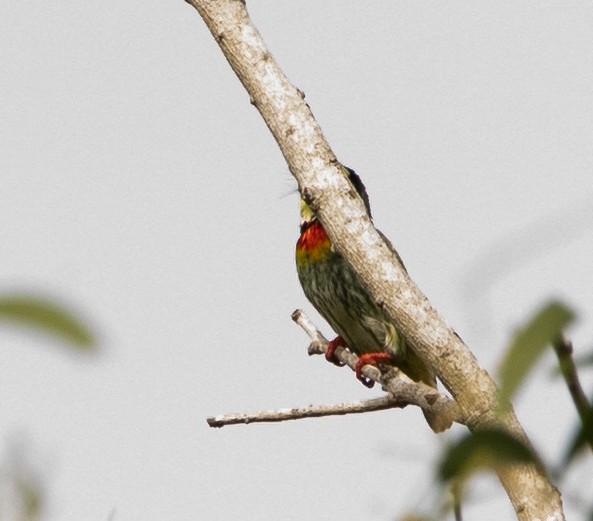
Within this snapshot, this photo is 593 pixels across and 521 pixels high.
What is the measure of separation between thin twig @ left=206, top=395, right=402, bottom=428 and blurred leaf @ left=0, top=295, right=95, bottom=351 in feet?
9.49

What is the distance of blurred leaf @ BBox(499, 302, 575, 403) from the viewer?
0.54 meters

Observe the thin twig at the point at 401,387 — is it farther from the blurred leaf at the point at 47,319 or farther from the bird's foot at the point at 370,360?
the blurred leaf at the point at 47,319

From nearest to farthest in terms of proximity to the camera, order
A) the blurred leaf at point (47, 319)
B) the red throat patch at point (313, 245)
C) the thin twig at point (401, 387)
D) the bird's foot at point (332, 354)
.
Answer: the blurred leaf at point (47, 319) → the thin twig at point (401, 387) → the bird's foot at point (332, 354) → the red throat patch at point (313, 245)

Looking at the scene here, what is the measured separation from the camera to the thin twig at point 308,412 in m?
3.42

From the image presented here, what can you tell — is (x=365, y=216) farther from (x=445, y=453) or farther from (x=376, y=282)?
(x=445, y=453)

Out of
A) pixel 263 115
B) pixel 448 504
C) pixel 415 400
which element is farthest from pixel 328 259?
pixel 448 504

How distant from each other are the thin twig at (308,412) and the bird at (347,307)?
2250mm

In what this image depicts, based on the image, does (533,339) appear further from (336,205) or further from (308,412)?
(308,412)

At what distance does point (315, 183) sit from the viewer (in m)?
2.88

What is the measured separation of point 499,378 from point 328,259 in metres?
5.60

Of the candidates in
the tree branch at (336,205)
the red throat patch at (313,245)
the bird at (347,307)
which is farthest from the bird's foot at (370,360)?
the tree branch at (336,205)

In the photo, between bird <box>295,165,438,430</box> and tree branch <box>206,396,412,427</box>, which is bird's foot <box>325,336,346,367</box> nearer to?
bird <box>295,165,438,430</box>

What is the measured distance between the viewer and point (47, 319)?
1.79 feet

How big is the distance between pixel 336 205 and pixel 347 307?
323cm
